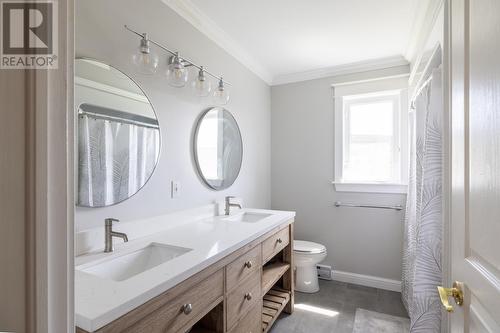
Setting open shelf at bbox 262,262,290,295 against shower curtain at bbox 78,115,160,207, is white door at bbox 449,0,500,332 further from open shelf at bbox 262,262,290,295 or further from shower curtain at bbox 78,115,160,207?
shower curtain at bbox 78,115,160,207

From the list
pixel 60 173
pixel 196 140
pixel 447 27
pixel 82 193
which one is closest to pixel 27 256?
pixel 60 173

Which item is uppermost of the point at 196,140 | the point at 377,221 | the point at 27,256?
the point at 196,140

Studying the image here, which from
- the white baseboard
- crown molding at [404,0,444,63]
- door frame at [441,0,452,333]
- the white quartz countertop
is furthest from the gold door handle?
the white baseboard

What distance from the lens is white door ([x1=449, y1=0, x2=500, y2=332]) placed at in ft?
1.92

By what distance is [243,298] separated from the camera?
4.71 feet

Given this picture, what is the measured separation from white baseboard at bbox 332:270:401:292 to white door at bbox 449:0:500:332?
203 centimetres

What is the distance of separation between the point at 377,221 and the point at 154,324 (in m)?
2.45

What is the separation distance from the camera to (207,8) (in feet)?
6.04

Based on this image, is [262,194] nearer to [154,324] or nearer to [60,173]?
[154,324]

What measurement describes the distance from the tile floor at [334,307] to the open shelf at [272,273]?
0.42m

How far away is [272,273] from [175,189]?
99 cm

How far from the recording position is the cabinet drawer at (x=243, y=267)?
130cm

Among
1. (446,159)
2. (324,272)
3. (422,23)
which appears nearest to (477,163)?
(446,159)

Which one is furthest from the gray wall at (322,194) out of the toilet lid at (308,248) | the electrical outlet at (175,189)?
the electrical outlet at (175,189)
